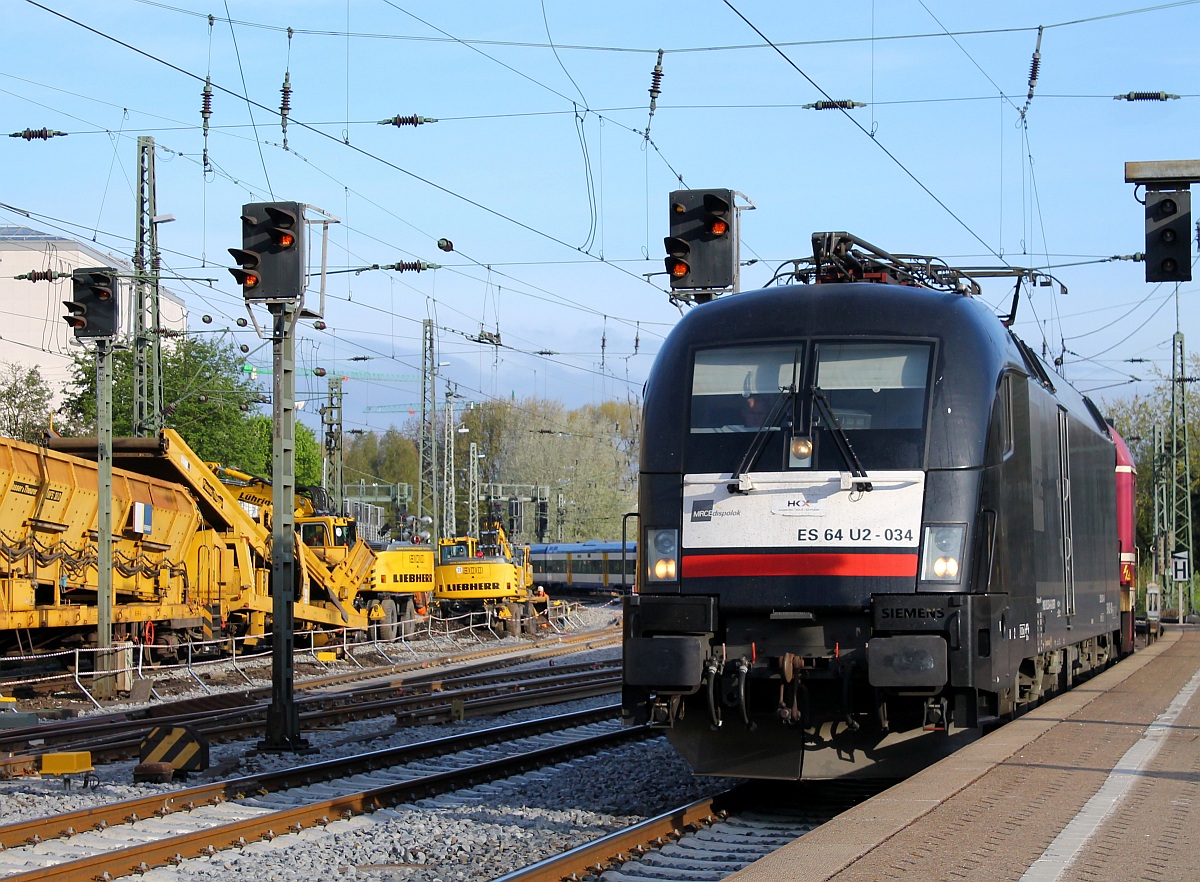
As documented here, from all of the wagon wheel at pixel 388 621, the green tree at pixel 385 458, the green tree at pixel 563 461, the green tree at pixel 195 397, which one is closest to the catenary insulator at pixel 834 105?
the wagon wheel at pixel 388 621

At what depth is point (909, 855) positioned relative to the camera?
20.4 ft

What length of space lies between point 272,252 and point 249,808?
6.23m

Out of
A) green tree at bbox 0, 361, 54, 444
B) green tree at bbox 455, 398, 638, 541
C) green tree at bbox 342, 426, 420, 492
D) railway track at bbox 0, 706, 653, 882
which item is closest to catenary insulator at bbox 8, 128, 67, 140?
railway track at bbox 0, 706, 653, 882

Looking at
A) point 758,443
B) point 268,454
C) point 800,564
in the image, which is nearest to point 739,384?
point 758,443

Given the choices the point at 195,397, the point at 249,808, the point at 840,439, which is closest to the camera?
the point at 840,439

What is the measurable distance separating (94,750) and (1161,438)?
145 feet

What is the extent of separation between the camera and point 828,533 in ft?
30.8

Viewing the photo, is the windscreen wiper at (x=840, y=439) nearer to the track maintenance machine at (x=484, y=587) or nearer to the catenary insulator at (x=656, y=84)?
the catenary insulator at (x=656, y=84)

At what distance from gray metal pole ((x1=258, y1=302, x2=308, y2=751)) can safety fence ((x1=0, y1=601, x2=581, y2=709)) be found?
5753 mm

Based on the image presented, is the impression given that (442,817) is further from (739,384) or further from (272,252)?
(272,252)

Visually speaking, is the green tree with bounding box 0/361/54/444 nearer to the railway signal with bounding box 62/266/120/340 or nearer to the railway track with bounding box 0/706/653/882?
the railway signal with bounding box 62/266/120/340

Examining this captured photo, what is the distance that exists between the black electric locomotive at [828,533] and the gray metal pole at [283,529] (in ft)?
18.8

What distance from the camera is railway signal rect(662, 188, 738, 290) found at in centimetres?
1616

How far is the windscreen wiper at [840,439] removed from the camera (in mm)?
9430
